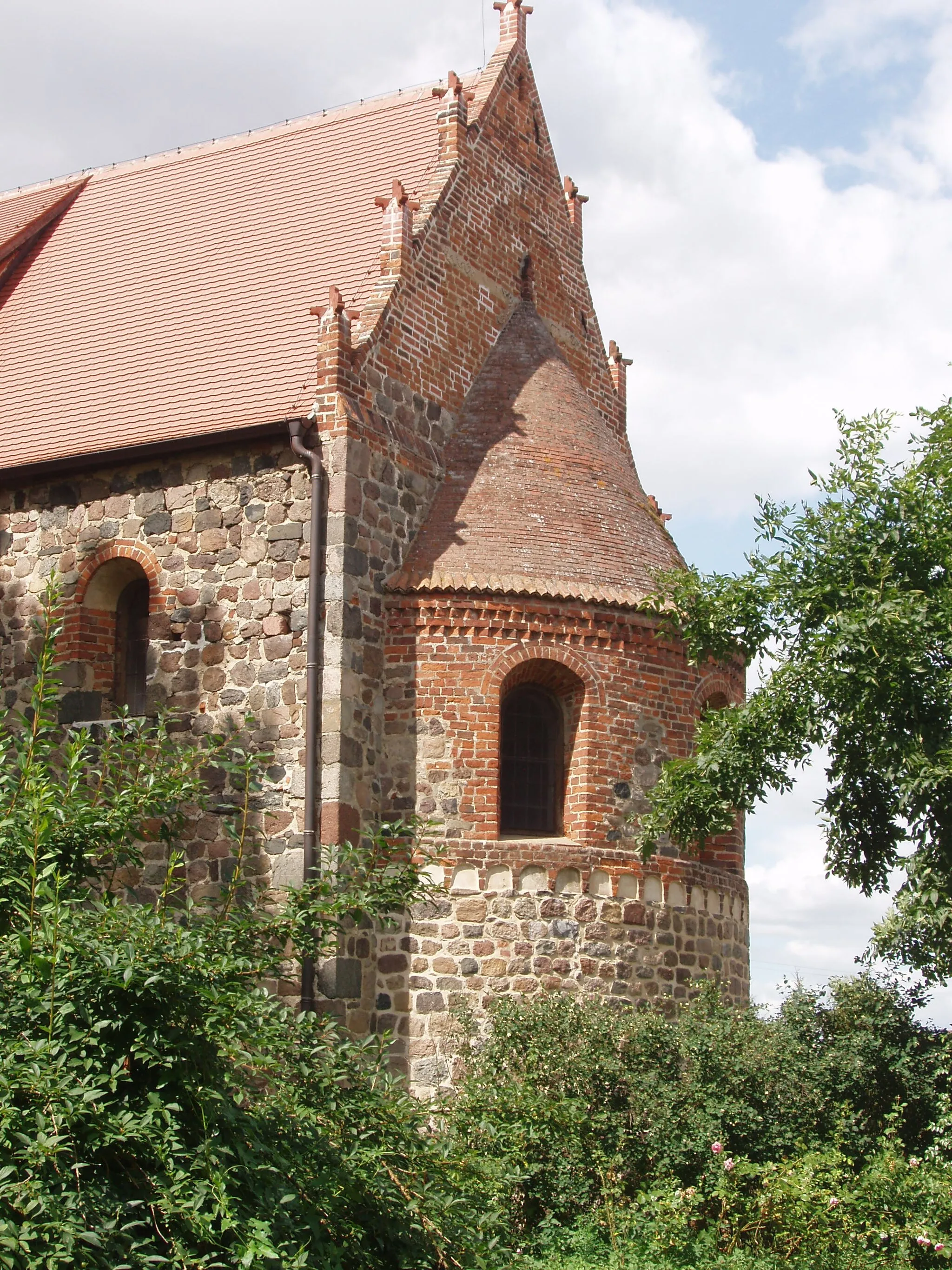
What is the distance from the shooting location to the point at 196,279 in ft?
60.5

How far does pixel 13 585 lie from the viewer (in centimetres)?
1647

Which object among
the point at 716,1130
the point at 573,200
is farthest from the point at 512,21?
the point at 716,1130

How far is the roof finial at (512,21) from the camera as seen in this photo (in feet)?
63.1

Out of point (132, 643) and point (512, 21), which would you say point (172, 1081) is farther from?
point (512, 21)

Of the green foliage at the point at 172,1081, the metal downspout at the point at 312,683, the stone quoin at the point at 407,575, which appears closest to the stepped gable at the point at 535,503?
the stone quoin at the point at 407,575

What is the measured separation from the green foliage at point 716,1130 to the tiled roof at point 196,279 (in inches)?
266

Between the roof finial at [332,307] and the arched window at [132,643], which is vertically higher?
the roof finial at [332,307]

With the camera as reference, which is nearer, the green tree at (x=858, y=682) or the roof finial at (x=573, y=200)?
the green tree at (x=858, y=682)

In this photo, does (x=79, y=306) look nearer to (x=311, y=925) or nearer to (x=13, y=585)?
(x=13, y=585)

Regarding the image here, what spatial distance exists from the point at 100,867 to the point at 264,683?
5.03 m

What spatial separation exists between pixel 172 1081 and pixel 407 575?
25.9 feet

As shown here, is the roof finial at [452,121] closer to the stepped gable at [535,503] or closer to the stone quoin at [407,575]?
the stone quoin at [407,575]

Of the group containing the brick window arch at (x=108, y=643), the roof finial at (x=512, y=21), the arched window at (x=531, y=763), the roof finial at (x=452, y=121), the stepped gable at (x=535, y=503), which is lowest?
the arched window at (x=531, y=763)

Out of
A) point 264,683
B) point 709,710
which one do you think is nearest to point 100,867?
point 264,683
